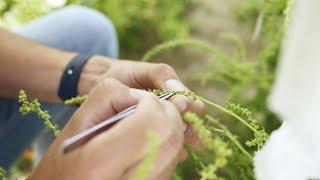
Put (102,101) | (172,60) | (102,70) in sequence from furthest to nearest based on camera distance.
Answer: (172,60), (102,70), (102,101)

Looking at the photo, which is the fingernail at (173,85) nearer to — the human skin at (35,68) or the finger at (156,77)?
the finger at (156,77)

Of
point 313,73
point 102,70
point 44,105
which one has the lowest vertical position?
point 44,105

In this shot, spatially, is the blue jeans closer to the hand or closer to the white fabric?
the hand

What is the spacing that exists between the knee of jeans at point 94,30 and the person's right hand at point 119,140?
604 millimetres

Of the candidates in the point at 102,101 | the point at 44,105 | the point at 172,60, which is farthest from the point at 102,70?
the point at 172,60

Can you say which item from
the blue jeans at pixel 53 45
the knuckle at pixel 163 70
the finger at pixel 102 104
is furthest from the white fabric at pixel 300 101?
the blue jeans at pixel 53 45

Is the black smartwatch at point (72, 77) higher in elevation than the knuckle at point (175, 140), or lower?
lower

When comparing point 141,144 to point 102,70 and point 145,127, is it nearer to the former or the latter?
point 145,127

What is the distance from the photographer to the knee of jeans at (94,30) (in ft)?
3.82

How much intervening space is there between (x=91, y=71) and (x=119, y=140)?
1.47 ft

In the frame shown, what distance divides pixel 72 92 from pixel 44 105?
0.11 m

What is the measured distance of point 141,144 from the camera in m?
0.50

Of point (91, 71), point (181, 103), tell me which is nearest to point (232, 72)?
point (91, 71)

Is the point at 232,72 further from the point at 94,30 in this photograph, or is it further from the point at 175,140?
the point at 175,140
